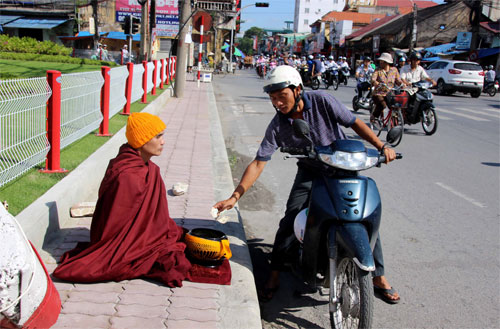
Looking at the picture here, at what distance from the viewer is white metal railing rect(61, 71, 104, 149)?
6051mm

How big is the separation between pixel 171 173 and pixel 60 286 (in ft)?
11.0

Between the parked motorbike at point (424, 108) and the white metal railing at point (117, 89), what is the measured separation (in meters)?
6.10

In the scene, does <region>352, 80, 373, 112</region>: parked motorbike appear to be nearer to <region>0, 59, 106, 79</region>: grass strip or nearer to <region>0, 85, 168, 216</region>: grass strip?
<region>0, 59, 106, 79</region>: grass strip

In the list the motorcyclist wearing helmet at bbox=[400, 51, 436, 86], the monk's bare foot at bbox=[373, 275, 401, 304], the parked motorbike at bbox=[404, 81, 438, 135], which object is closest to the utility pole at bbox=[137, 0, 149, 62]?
the motorcyclist wearing helmet at bbox=[400, 51, 436, 86]

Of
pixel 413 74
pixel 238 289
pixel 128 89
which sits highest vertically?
pixel 413 74

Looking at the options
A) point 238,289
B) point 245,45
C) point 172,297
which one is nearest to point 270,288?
point 238,289

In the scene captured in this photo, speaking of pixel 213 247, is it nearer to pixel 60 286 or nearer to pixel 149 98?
pixel 60 286

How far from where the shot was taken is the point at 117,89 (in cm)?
983

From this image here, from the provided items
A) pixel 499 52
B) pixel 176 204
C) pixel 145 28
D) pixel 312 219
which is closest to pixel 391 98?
pixel 176 204

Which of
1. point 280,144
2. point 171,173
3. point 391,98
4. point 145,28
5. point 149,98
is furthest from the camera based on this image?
point 145,28

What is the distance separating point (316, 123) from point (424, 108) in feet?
27.5

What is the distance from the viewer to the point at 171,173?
253 inches

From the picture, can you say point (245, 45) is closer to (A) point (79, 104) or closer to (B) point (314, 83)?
(B) point (314, 83)

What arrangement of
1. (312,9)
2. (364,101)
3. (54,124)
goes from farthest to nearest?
(312,9) < (364,101) < (54,124)
